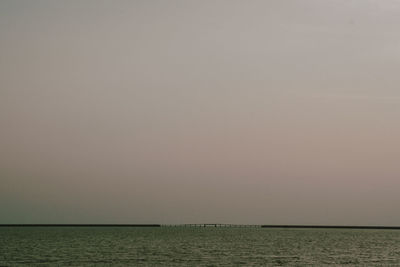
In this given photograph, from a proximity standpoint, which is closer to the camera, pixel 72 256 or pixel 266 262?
pixel 266 262

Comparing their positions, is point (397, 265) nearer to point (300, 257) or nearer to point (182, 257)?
point (300, 257)

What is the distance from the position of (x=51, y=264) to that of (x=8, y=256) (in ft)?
49.1

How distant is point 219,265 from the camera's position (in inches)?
2488

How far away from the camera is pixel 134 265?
62156 millimetres

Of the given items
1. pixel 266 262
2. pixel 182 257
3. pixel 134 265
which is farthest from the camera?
pixel 182 257

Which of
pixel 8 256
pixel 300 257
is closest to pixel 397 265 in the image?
pixel 300 257

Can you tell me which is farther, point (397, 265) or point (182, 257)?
point (182, 257)

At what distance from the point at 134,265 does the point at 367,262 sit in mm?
30680

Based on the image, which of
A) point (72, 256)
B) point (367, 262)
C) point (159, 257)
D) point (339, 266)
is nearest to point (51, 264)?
point (72, 256)

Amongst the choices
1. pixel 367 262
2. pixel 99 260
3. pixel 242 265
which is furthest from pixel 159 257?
pixel 367 262

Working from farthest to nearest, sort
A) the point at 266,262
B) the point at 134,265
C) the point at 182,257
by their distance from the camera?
the point at 182,257
the point at 266,262
the point at 134,265

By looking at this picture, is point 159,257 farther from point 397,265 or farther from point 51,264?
point 397,265

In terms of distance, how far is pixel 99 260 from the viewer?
221 ft

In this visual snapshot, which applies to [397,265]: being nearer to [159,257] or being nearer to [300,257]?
[300,257]
